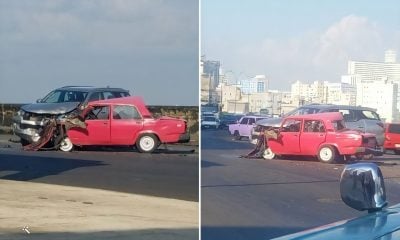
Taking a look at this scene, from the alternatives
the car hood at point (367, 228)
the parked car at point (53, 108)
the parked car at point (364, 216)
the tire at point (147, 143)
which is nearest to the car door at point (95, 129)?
the parked car at point (53, 108)

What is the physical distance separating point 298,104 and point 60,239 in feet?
6.31

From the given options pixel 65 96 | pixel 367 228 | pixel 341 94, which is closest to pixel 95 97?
pixel 65 96

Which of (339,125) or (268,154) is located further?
(268,154)

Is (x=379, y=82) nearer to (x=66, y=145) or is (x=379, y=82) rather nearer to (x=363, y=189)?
(x=363, y=189)

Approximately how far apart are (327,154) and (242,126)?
21.9 inches

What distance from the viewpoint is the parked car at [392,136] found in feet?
14.3

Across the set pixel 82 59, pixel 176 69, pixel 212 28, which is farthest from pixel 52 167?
pixel 212 28

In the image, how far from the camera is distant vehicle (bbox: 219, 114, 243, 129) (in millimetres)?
4463

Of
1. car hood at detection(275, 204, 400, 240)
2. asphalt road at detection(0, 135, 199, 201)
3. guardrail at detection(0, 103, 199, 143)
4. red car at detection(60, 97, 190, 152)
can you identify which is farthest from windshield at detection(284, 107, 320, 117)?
car hood at detection(275, 204, 400, 240)

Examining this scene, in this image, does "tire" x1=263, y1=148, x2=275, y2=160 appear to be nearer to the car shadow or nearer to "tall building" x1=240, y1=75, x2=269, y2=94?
"tall building" x1=240, y1=75, x2=269, y2=94

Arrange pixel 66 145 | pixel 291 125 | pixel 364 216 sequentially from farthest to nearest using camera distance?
pixel 66 145, pixel 291 125, pixel 364 216

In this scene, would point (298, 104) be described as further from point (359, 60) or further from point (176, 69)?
point (176, 69)

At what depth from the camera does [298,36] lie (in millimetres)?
4402

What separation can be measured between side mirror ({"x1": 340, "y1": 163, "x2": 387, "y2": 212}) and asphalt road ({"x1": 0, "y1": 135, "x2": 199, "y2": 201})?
185 centimetres
